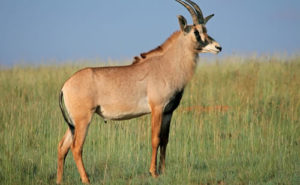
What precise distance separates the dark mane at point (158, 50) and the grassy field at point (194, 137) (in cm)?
203

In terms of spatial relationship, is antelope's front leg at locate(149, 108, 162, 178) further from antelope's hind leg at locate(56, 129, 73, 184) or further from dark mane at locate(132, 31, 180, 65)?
antelope's hind leg at locate(56, 129, 73, 184)

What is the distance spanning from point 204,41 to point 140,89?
1601 mm

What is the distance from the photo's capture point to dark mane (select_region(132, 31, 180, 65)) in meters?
8.63

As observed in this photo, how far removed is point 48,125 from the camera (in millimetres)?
12203

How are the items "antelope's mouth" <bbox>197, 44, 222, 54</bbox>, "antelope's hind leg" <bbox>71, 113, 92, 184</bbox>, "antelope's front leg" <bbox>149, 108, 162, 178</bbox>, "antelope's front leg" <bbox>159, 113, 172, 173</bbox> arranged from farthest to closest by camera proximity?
"antelope's front leg" <bbox>159, 113, 172, 173</bbox> < "antelope's mouth" <bbox>197, 44, 222, 54</bbox> < "antelope's front leg" <bbox>149, 108, 162, 178</bbox> < "antelope's hind leg" <bbox>71, 113, 92, 184</bbox>

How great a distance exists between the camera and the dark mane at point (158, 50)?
863cm

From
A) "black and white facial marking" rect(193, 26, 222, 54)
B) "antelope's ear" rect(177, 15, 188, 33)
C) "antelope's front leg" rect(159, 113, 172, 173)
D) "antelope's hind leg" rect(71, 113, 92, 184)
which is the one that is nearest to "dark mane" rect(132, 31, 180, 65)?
"antelope's ear" rect(177, 15, 188, 33)

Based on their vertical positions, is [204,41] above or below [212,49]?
above

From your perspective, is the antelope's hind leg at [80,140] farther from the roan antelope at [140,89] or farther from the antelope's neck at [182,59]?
the antelope's neck at [182,59]

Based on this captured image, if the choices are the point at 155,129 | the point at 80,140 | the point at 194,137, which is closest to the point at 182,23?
the point at 155,129

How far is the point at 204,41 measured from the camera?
8.36m

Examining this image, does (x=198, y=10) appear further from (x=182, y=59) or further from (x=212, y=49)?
(x=182, y=59)

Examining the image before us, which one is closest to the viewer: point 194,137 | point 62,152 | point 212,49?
point 62,152

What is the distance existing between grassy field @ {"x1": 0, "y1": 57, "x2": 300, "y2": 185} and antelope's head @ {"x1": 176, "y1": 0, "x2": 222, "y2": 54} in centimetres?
218
